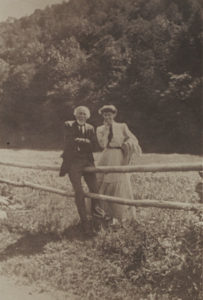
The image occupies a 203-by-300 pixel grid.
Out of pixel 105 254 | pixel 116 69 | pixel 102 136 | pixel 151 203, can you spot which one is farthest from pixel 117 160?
pixel 116 69

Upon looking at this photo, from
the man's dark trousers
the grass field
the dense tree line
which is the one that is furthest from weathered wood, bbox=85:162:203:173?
the dense tree line

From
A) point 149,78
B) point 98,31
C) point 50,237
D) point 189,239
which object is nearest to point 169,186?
point 50,237

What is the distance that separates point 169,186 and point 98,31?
13.1 meters

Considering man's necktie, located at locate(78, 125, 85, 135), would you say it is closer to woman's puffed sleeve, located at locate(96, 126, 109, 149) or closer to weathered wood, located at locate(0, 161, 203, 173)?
woman's puffed sleeve, located at locate(96, 126, 109, 149)

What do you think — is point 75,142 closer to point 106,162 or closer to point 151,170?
point 106,162

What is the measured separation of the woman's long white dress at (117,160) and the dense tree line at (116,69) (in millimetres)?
13216

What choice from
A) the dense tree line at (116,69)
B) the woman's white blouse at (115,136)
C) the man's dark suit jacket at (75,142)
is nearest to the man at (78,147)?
the man's dark suit jacket at (75,142)

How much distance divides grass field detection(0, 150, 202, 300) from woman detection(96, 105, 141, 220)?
1.13ft

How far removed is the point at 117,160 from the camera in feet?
18.2

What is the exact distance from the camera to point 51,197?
22.9 ft

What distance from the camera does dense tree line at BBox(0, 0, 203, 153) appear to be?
19.8 meters

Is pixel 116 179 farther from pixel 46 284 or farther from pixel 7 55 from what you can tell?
pixel 7 55

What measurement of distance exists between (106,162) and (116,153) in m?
0.20

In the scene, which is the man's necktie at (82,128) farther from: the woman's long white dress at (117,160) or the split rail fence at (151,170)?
the split rail fence at (151,170)
